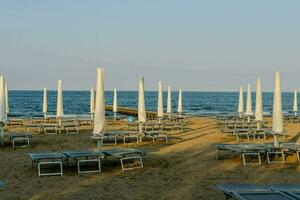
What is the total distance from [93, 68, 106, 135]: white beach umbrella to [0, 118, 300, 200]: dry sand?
1008mm

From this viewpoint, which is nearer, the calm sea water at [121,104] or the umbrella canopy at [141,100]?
the umbrella canopy at [141,100]

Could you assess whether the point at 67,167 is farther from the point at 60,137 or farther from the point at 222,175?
the point at 60,137

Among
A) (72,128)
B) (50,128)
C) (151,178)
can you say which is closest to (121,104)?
(72,128)

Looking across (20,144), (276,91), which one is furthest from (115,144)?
(276,91)

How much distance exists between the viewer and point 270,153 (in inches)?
492

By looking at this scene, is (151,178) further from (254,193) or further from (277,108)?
A: (277,108)

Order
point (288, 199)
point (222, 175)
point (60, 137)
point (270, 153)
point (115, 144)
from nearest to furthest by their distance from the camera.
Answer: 1. point (288, 199)
2. point (222, 175)
3. point (270, 153)
4. point (115, 144)
5. point (60, 137)

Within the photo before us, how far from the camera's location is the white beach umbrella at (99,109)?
10984 mm

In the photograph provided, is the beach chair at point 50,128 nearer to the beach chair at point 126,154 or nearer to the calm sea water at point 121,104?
the beach chair at point 126,154

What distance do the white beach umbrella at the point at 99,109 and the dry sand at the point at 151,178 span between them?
3.31 ft

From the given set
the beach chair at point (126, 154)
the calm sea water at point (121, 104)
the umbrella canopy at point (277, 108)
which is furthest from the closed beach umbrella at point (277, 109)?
the calm sea water at point (121, 104)

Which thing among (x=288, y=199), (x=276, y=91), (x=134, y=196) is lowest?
(x=134, y=196)

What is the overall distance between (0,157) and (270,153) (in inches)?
299

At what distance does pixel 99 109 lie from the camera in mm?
11055
